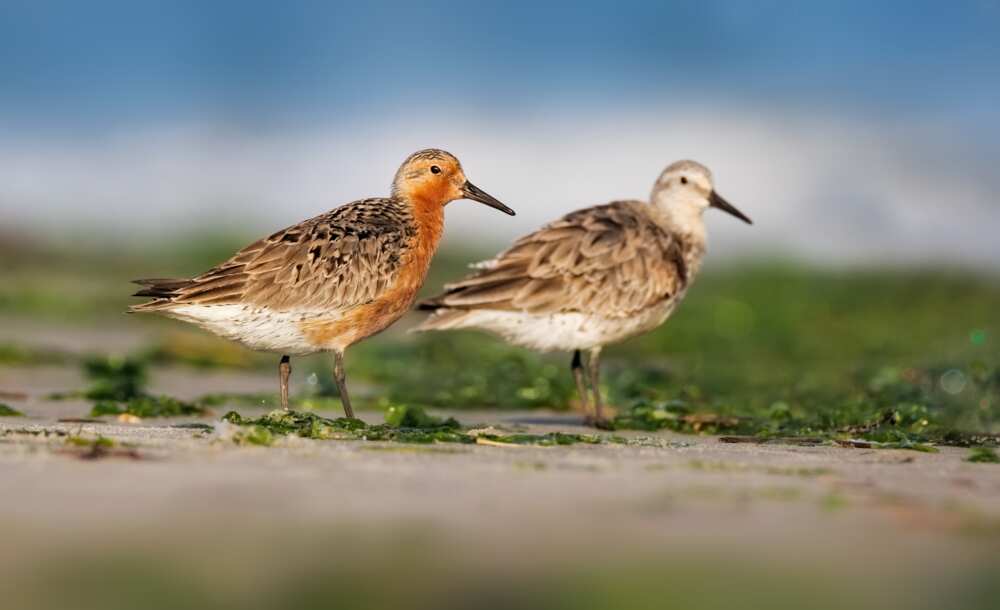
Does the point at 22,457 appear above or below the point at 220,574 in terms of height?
above

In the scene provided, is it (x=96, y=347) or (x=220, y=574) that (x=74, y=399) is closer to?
(x=96, y=347)

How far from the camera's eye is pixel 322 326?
8234 millimetres

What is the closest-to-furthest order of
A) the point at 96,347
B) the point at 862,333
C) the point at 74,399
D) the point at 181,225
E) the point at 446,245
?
the point at 74,399 → the point at 96,347 → the point at 862,333 → the point at 446,245 → the point at 181,225

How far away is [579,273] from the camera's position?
9.30 metres

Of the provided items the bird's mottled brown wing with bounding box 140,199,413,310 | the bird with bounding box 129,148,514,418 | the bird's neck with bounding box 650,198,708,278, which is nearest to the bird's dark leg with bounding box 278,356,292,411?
the bird with bounding box 129,148,514,418

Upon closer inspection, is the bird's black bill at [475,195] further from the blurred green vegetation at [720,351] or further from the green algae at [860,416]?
the green algae at [860,416]

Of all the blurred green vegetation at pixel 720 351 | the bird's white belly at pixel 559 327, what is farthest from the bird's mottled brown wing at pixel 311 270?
the blurred green vegetation at pixel 720 351

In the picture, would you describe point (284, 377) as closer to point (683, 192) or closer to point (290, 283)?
point (290, 283)

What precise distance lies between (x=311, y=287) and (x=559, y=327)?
188 cm

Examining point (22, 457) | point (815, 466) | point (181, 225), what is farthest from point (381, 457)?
point (181, 225)

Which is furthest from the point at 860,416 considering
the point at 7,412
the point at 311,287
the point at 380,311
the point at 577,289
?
the point at 7,412

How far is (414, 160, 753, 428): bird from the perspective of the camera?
9.12 m

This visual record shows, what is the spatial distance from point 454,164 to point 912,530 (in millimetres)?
5768

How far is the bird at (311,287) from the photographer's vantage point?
26.1ft
